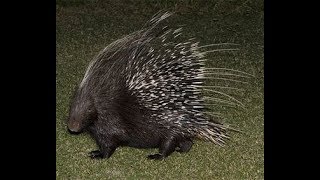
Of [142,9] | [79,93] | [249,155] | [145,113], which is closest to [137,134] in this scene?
[145,113]

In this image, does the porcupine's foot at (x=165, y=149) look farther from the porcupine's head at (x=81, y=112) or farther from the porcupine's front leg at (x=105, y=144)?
the porcupine's head at (x=81, y=112)

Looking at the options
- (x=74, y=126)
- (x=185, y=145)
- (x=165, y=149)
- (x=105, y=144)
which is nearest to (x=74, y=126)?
(x=74, y=126)

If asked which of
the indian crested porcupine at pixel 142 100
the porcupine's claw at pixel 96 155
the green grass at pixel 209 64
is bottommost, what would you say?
the green grass at pixel 209 64

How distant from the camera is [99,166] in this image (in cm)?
359

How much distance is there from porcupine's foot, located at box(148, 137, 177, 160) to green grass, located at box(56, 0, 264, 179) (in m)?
0.04

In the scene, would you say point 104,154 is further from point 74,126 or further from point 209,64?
point 209,64

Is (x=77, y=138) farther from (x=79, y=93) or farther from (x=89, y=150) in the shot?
(x=79, y=93)

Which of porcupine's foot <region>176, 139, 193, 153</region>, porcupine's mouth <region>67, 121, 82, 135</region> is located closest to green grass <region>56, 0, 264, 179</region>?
porcupine's foot <region>176, 139, 193, 153</region>

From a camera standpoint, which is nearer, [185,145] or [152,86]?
[152,86]

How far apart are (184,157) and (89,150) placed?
0.58 m

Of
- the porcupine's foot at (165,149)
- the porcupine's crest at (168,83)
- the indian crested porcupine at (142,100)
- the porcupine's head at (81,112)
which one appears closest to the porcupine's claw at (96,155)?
the indian crested porcupine at (142,100)

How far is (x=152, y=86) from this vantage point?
352 centimetres

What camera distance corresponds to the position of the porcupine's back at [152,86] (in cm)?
354

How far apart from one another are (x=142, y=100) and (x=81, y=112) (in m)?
0.36
